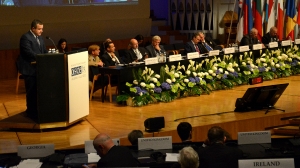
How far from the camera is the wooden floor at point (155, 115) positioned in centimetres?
777

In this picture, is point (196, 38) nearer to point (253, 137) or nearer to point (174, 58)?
point (174, 58)

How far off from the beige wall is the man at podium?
558cm

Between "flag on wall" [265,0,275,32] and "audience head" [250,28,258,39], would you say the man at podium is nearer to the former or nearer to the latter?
"audience head" [250,28,258,39]

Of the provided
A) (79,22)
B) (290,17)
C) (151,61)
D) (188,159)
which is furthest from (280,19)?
(188,159)

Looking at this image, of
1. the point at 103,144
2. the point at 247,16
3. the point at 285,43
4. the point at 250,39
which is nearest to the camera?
the point at 103,144

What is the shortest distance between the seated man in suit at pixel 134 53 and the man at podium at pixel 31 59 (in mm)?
2985

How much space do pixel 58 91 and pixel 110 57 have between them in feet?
8.74

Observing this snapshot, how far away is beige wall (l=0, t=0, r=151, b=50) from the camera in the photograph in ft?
44.2

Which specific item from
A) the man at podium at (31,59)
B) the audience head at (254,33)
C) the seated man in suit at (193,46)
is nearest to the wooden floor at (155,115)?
the man at podium at (31,59)

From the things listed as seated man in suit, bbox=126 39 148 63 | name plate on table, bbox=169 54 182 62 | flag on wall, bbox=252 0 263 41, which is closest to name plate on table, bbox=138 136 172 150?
name plate on table, bbox=169 54 182 62

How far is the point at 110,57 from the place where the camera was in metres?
10.4

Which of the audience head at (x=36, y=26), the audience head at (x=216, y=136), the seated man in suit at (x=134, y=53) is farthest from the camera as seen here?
the seated man in suit at (x=134, y=53)

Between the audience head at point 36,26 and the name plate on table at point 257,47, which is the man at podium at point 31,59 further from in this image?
the name plate on table at point 257,47

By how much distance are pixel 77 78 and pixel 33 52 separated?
25.2 inches
